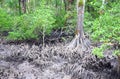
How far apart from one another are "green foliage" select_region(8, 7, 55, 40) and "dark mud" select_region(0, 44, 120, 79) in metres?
1.56

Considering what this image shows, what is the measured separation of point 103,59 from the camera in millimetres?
11047

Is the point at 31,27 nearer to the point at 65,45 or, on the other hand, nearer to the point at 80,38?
the point at 65,45

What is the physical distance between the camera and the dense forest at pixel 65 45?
817cm

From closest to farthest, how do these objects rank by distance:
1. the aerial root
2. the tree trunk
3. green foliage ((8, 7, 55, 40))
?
the aerial root
the tree trunk
green foliage ((8, 7, 55, 40))

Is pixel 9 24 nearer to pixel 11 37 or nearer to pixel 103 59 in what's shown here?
pixel 11 37

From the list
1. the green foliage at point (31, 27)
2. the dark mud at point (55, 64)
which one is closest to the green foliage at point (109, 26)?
the dark mud at point (55, 64)

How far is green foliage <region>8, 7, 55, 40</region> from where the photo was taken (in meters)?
14.1

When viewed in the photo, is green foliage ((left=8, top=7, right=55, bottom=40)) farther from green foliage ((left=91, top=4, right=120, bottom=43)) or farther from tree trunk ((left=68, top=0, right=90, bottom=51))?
green foliage ((left=91, top=4, right=120, bottom=43))

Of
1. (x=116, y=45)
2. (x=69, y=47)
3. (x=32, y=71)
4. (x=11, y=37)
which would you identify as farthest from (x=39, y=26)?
(x=116, y=45)

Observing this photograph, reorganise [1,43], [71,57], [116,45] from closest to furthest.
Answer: [116,45] → [71,57] → [1,43]

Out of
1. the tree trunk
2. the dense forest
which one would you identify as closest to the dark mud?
the dense forest

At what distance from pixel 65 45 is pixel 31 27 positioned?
2.50 meters

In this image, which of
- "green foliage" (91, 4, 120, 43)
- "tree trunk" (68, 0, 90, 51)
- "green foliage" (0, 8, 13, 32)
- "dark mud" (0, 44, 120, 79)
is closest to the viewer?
"green foliage" (91, 4, 120, 43)

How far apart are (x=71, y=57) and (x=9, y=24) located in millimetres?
5635
